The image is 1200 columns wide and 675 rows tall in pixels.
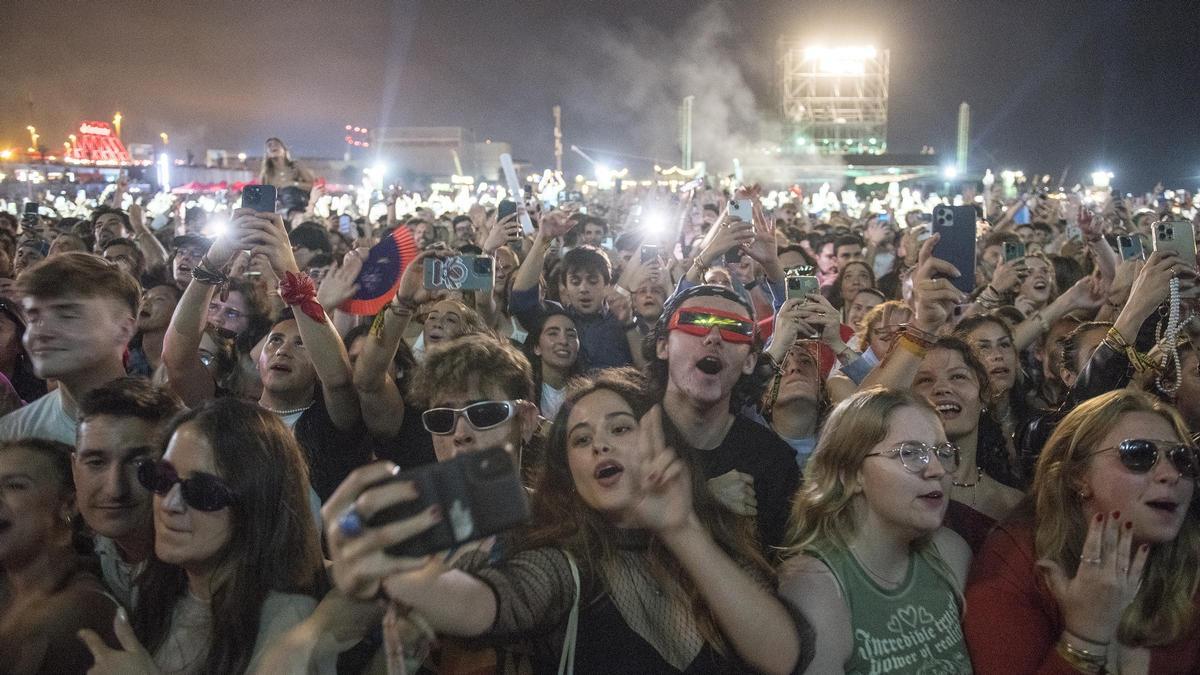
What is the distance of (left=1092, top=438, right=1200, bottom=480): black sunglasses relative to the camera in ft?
9.13

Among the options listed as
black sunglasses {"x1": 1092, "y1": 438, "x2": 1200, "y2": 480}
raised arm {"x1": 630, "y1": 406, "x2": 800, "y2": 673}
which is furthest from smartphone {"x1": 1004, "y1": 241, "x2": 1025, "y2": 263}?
raised arm {"x1": 630, "y1": 406, "x2": 800, "y2": 673}

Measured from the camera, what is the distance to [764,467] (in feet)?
11.0

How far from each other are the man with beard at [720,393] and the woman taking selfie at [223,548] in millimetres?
1353

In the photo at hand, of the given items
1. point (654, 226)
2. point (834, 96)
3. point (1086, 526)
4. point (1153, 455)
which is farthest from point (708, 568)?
point (834, 96)

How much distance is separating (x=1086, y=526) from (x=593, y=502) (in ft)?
5.08

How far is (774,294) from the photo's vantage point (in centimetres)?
570

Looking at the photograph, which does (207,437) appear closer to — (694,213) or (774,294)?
(774,294)

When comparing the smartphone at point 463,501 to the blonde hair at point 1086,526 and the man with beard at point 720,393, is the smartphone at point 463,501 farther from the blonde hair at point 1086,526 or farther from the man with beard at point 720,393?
the blonde hair at point 1086,526

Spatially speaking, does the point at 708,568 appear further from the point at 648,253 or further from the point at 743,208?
the point at 648,253

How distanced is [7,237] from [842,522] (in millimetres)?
10048

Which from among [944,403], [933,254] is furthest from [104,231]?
[944,403]

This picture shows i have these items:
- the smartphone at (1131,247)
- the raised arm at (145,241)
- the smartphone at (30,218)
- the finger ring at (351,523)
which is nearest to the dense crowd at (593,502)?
the finger ring at (351,523)

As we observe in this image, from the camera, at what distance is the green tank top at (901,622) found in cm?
251

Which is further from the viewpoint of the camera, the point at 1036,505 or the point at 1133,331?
the point at 1133,331
